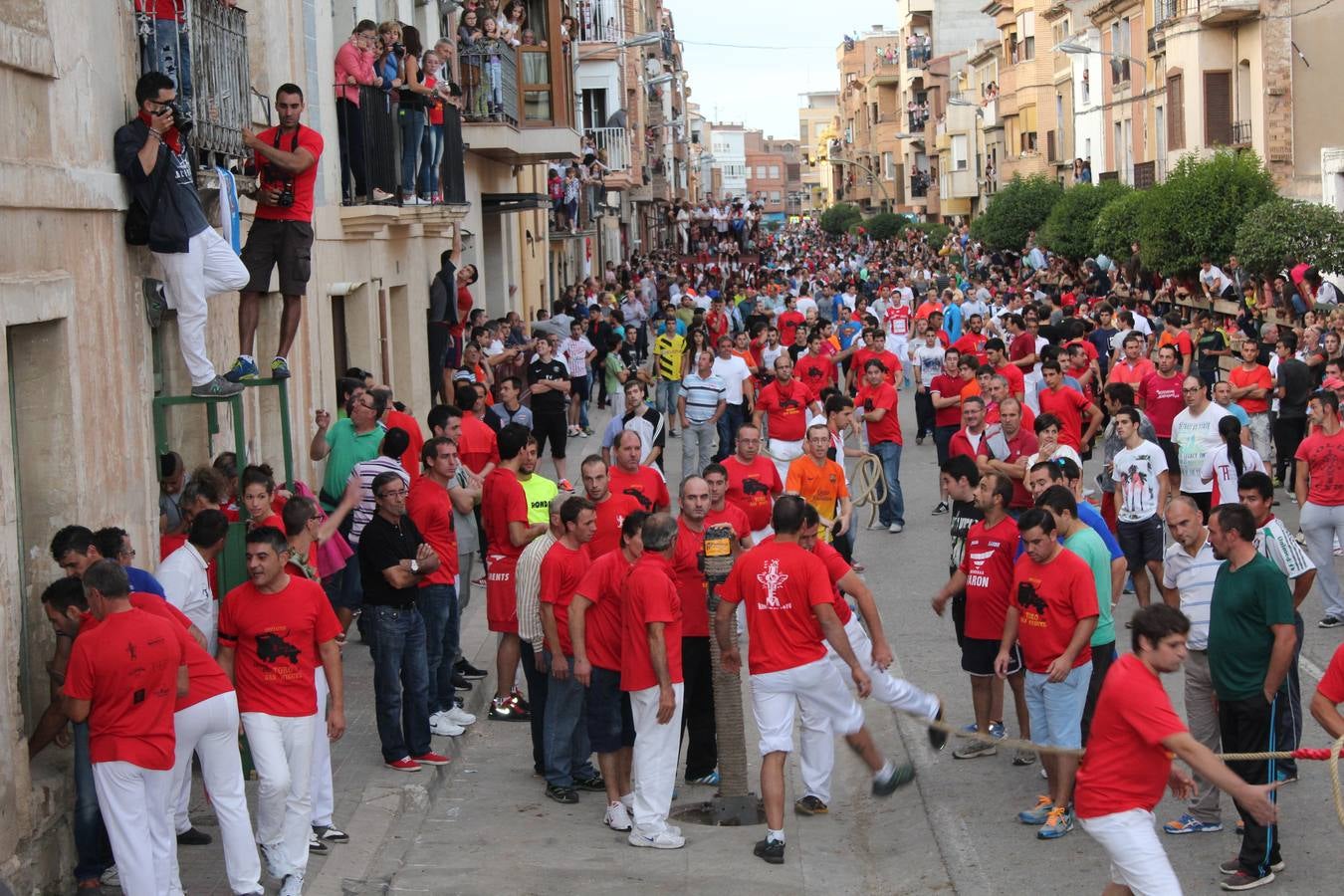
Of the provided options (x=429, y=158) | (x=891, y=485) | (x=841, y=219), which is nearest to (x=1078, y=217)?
(x=429, y=158)

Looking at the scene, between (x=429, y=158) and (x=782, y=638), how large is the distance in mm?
11226

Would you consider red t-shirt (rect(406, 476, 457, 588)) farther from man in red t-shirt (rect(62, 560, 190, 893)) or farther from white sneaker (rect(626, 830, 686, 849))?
man in red t-shirt (rect(62, 560, 190, 893))

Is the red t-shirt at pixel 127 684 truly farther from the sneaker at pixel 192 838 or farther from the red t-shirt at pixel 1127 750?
the red t-shirt at pixel 1127 750

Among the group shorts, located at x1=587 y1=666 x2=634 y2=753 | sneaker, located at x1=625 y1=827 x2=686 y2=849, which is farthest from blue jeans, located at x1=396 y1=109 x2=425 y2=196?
sneaker, located at x1=625 y1=827 x2=686 y2=849

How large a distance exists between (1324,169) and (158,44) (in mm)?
30423

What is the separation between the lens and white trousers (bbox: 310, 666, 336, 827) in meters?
8.15

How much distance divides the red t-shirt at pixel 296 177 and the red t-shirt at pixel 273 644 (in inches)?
184

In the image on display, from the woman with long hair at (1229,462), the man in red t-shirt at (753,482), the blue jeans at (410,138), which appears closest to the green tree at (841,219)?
the blue jeans at (410,138)

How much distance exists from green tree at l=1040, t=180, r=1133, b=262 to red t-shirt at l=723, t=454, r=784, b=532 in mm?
34588

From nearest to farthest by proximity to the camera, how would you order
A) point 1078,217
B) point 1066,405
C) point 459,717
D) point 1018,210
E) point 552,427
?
point 459,717, point 1066,405, point 552,427, point 1078,217, point 1018,210

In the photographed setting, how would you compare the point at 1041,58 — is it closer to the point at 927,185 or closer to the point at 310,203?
the point at 927,185

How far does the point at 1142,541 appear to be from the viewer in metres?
11.9

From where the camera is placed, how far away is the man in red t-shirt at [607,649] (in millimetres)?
8633

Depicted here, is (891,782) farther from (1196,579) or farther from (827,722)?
(1196,579)
